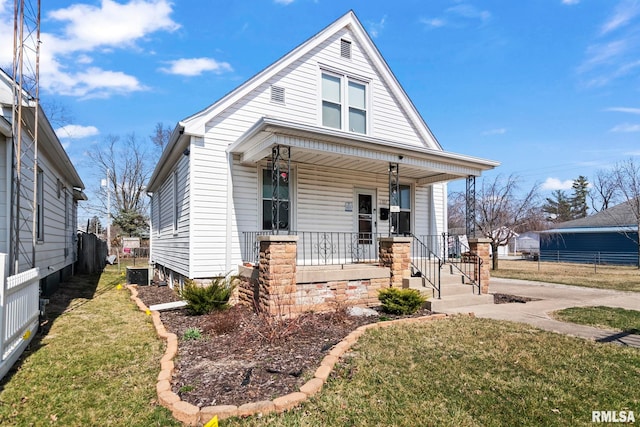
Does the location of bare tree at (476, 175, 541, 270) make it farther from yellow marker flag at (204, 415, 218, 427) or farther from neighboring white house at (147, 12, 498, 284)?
yellow marker flag at (204, 415, 218, 427)

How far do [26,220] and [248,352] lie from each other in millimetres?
5641

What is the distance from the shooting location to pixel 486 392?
3.59 meters

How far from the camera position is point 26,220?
728 centimetres

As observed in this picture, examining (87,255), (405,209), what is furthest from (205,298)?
(87,255)

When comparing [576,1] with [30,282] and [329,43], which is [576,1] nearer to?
[329,43]

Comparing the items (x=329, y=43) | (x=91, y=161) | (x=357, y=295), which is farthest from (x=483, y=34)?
(x=91, y=161)

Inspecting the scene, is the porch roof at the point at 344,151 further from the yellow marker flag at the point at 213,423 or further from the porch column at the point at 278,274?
the yellow marker flag at the point at 213,423

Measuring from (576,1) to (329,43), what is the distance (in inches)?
233

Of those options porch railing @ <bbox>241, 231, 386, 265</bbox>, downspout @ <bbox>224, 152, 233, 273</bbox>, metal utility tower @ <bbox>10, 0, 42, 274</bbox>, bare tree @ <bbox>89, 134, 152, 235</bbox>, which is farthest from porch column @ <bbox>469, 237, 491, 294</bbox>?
bare tree @ <bbox>89, 134, 152, 235</bbox>

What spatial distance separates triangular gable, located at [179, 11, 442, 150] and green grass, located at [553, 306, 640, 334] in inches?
243

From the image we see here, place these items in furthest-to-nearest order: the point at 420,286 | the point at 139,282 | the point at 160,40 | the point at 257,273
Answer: the point at 160,40 < the point at 139,282 < the point at 420,286 < the point at 257,273

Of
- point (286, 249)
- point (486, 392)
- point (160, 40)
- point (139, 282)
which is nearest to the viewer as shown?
point (486, 392)

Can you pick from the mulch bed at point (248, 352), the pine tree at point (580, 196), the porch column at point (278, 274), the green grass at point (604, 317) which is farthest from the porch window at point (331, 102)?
the pine tree at point (580, 196)

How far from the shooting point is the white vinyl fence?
4129 mm
